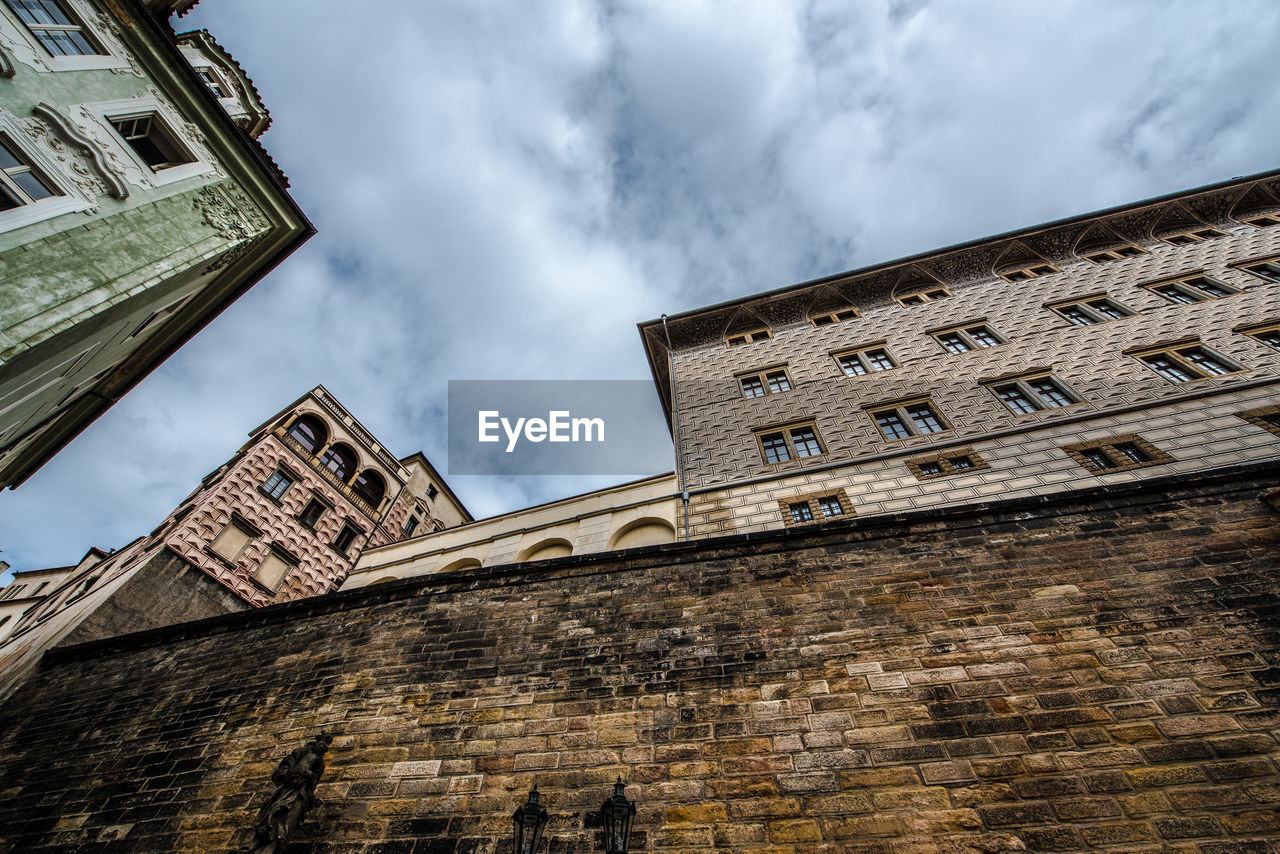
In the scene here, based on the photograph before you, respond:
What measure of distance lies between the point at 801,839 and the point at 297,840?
475 centimetres

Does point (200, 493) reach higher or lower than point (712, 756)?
higher

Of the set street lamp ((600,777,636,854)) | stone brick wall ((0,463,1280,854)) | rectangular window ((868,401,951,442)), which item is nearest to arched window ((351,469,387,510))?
stone brick wall ((0,463,1280,854))

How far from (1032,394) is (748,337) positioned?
320 inches

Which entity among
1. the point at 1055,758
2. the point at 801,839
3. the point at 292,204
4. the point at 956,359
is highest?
the point at 292,204

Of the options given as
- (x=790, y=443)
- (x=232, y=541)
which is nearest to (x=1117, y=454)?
(x=790, y=443)

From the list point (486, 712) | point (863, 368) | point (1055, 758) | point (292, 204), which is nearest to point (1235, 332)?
point (863, 368)

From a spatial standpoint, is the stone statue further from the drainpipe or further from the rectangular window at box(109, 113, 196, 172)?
the rectangular window at box(109, 113, 196, 172)

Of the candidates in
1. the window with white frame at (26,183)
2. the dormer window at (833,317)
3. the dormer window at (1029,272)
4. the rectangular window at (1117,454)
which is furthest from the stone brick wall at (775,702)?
the dormer window at (1029,272)

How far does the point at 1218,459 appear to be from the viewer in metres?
8.66

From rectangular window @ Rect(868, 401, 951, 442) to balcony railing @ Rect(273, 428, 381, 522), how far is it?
1687 cm

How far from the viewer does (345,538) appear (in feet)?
56.7

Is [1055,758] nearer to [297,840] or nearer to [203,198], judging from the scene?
[297,840]

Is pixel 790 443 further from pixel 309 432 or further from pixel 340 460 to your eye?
pixel 309 432

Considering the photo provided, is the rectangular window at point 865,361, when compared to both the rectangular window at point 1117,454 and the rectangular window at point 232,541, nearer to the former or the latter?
the rectangular window at point 1117,454
